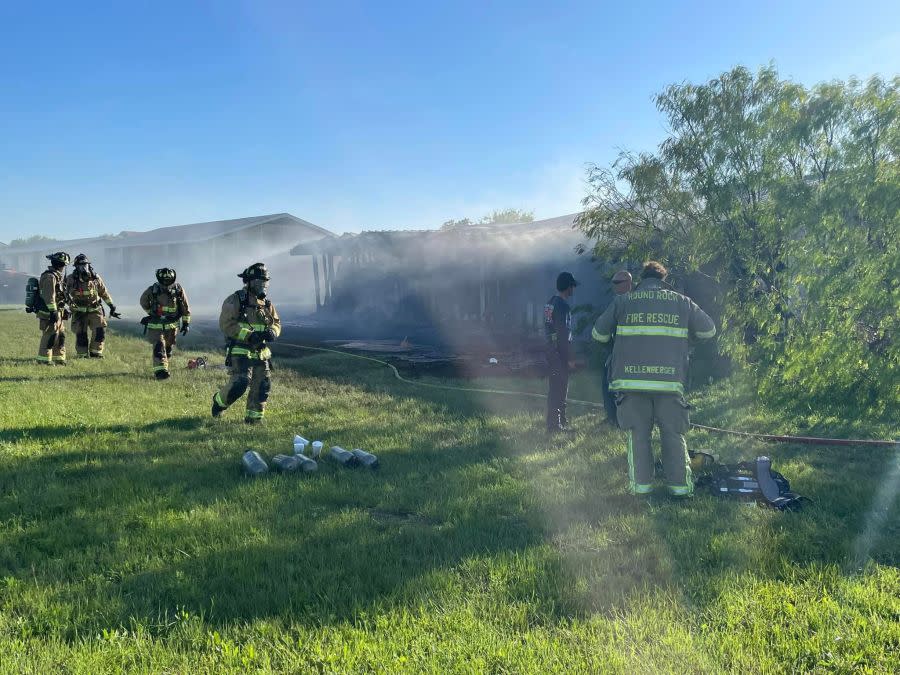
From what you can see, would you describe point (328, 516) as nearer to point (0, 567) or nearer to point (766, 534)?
point (0, 567)

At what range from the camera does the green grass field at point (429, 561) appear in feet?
9.17

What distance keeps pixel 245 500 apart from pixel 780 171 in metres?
9.27

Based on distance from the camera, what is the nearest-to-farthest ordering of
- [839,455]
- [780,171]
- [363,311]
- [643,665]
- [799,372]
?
[643,665], [839,455], [799,372], [780,171], [363,311]

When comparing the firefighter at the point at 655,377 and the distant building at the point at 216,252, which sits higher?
the distant building at the point at 216,252

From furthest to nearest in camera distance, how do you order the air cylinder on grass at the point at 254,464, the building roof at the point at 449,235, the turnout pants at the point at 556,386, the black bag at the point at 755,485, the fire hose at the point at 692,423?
1. the building roof at the point at 449,235
2. the turnout pants at the point at 556,386
3. the fire hose at the point at 692,423
4. the air cylinder on grass at the point at 254,464
5. the black bag at the point at 755,485

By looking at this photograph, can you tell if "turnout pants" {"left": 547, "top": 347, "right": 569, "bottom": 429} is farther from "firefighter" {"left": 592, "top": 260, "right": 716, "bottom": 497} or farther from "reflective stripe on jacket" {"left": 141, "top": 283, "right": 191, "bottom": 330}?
"reflective stripe on jacket" {"left": 141, "top": 283, "right": 191, "bottom": 330}

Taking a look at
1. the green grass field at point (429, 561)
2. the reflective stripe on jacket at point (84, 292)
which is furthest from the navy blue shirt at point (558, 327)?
the reflective stripe on jacket at point (84, 292)

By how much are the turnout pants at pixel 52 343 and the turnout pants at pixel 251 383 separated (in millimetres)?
6178

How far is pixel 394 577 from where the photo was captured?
11.3 ft

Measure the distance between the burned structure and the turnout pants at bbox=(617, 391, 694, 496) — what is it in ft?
42.2

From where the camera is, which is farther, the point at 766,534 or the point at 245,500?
the point at 245,500

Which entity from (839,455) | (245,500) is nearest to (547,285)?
(839,455)

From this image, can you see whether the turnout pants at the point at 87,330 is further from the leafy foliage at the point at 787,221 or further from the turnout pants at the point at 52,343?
the leafy foliage at the point at 787,221

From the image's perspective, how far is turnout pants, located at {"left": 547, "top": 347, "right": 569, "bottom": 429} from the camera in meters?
7.16
